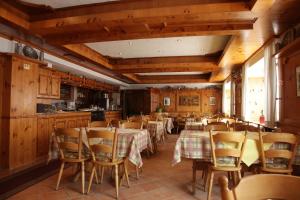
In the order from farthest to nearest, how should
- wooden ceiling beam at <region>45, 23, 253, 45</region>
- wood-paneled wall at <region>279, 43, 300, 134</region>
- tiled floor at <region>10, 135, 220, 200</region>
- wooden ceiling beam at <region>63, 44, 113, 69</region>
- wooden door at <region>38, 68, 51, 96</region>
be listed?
wooden door at <region>38, 68, 51, 96</region> → wooden ceiling beam at <region>63, 44, 113, 69</region> → wooden ceiling beam at <region>45, 23, 253, 45</region> → wood-paneled wall at <region>279, 43, 300, 134</region> → tiled floor at <region>10, 135, 220, 200</region>

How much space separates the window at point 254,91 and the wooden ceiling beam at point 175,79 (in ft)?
10.3

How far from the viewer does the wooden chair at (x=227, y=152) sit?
268 cm

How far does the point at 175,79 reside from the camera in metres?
10.8

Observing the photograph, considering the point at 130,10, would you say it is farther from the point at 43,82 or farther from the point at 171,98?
the point at 171,98

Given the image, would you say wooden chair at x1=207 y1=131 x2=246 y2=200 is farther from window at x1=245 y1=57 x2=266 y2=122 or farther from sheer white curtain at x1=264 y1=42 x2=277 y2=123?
window at x1=245 y1=57 x2=266 y2=122

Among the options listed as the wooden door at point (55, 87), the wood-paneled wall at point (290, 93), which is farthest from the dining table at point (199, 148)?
the wooden door at point (55, 87)

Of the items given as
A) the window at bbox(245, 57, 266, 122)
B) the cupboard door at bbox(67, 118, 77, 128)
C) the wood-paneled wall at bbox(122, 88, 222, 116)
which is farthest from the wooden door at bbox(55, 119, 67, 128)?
the wood-paneled wall at bbox(122, 88, 222, 116)

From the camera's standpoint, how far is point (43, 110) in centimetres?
545

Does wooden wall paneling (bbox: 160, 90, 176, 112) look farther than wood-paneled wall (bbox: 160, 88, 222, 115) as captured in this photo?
Yes

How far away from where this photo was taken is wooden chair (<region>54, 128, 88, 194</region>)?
306 cm

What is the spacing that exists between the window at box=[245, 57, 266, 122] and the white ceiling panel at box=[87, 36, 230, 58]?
3.65 ft

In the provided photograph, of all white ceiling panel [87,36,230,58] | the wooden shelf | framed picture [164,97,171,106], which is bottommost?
framed picture [164,97,171,106]

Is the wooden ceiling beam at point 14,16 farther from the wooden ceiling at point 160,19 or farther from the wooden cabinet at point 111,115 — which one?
the wooden cabinet at point 111,115

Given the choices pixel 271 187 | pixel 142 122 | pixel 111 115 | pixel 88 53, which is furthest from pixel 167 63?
pixel 271 187
